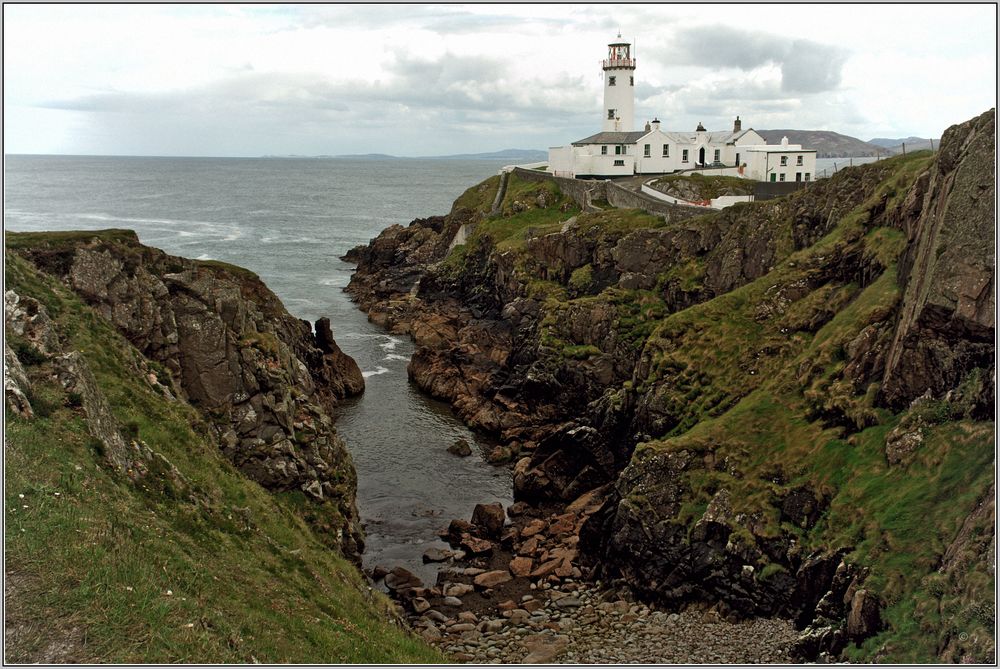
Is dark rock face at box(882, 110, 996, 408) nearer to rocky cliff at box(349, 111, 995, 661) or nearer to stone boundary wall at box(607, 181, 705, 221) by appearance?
rocky cliff at box(349, 111, 995, 661)

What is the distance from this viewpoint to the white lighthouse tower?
105750 millimetres

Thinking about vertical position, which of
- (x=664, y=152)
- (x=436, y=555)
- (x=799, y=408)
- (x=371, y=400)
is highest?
(x=664, y=152)

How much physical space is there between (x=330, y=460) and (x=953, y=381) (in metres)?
28.9

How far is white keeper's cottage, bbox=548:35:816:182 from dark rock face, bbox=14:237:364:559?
2517 inches

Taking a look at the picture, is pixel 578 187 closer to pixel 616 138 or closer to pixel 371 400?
pixel 616 138

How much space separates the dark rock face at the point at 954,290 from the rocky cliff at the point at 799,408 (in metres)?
0.08

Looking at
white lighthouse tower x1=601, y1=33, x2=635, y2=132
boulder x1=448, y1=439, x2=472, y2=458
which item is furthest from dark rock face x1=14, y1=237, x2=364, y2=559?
white lighthouse tower x1=601, y1=33, x2=635, y2=132

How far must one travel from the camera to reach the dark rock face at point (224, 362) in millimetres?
37166

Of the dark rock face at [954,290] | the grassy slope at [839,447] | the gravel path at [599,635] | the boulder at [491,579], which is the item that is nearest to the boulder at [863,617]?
the grassy slope at [839,447]

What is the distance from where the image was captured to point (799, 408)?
39.1 m

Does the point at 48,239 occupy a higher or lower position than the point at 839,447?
higher

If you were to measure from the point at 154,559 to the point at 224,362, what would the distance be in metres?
20.6

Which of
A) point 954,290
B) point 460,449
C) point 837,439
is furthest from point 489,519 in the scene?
point 954,290

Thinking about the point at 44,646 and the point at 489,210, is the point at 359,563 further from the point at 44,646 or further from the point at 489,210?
the point at 489,210
